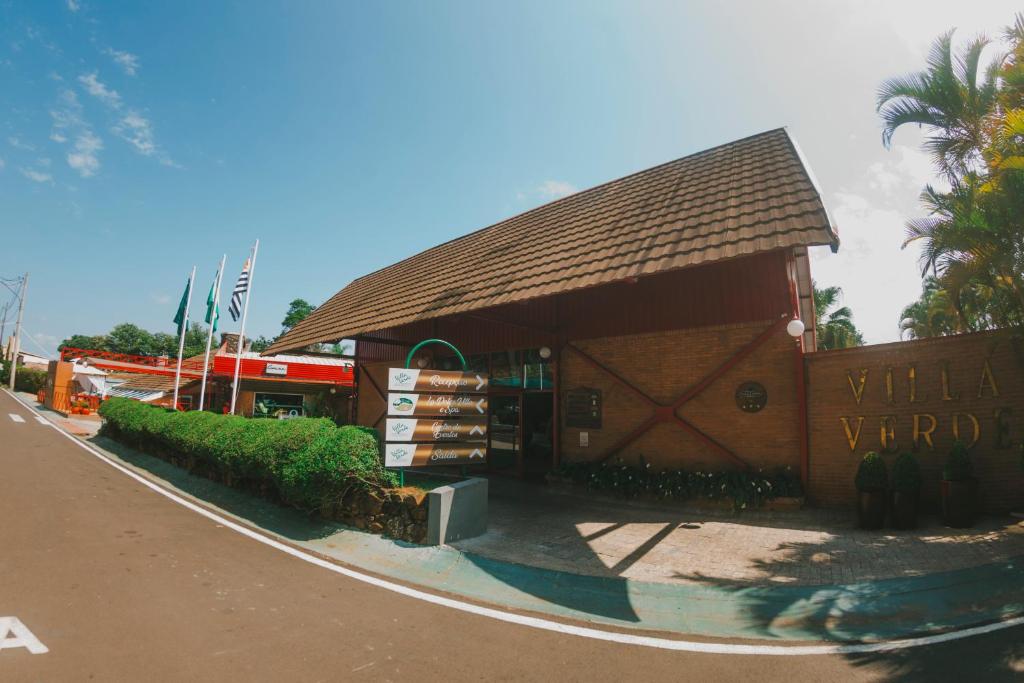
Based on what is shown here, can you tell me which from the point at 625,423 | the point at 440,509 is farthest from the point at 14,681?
the point at 625,423

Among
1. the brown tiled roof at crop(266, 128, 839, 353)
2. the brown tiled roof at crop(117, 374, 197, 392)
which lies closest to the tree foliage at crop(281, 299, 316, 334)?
the brown tiled roof at crop(117, 374, 197, 392)

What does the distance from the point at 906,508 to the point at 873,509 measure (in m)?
0.40

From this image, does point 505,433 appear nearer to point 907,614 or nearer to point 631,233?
point 631,233

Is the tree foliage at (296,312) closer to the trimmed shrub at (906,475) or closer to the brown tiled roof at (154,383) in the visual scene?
the brown tiled roof at (154,383)

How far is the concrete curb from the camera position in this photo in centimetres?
446

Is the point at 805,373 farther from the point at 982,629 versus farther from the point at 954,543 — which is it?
the point at 982,629

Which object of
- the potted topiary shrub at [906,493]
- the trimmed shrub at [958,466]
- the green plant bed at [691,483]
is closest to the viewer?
A: the trimmed shrub at [958,466]

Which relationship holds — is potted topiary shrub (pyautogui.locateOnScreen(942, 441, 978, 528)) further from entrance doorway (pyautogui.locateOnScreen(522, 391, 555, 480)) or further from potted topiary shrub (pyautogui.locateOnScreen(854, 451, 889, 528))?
entrance doorway (pyautogui.locateOnScreen(522, 391, 555, 480))

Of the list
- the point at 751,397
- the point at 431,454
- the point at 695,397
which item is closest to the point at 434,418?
the point at 431,454

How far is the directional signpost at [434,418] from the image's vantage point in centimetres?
763

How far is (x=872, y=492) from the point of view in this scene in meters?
7.22

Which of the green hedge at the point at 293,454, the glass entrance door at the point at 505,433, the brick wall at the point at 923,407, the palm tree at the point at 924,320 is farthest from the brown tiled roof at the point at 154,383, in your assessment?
the palm tree at the point at 924,320

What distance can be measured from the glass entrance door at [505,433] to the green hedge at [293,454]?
543cm

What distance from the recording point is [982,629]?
13.8ft
